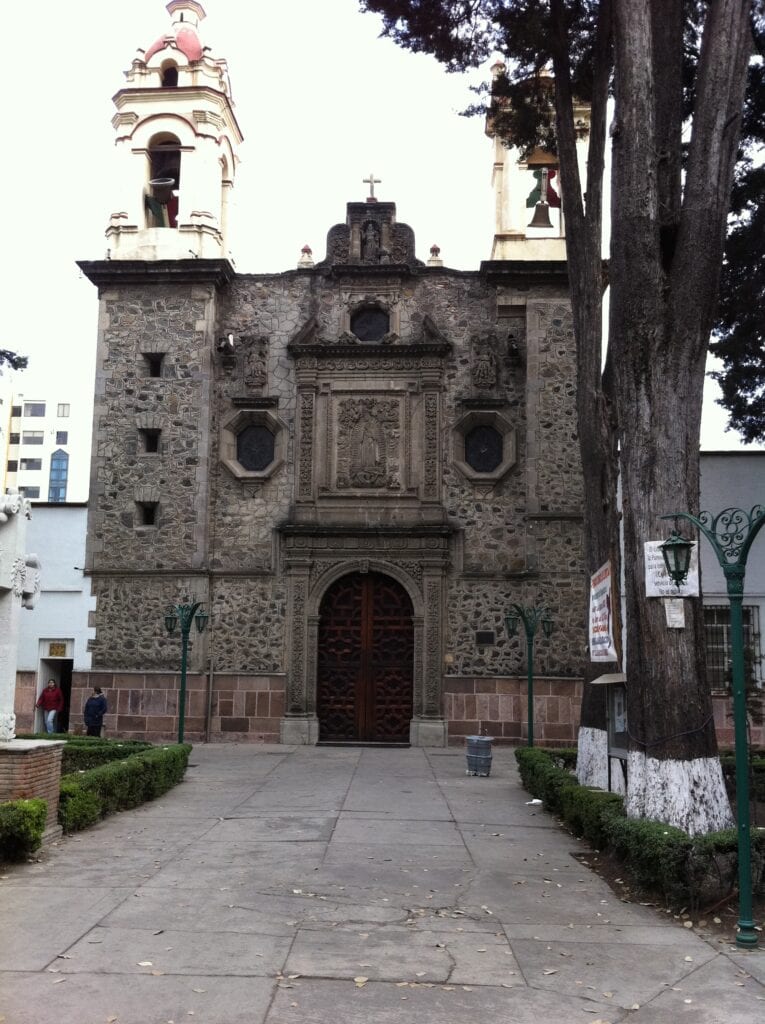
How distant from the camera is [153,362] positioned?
2242cm

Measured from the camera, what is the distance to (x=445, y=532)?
21203 mm

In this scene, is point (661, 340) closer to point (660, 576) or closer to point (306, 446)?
point (660, 576)

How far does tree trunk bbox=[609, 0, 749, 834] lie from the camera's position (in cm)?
895

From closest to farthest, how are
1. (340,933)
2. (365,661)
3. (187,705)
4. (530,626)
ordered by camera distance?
(340,933) → (530,626) → (187,705) → (365,661)

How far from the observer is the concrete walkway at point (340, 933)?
5367 mm

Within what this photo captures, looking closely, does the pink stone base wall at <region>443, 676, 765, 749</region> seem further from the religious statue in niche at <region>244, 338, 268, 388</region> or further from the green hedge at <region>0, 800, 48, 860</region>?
the green hedge at <region>0, 800, 48, 860</region>

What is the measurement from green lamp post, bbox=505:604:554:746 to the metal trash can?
2.05m

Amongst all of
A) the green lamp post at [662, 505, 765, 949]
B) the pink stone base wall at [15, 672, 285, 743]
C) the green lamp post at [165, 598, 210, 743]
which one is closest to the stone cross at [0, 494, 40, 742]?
the green lamp post at [662, 505, 765, 949]

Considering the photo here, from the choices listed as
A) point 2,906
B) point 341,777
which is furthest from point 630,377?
point 341,777

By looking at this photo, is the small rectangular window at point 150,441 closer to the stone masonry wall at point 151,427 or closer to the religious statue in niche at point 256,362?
the stone masonry wall at point 151,427

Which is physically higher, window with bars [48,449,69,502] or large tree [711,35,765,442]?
window with bars [48,449,69,502]

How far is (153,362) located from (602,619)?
559 inches

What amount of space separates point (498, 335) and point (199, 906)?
16.9 m

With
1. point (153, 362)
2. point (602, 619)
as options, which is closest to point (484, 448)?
point (153, 362)
